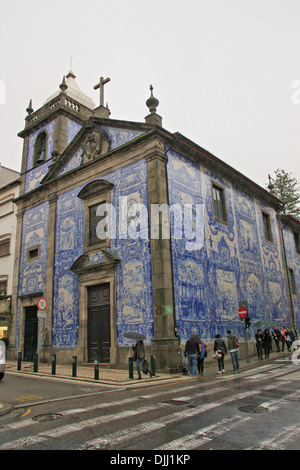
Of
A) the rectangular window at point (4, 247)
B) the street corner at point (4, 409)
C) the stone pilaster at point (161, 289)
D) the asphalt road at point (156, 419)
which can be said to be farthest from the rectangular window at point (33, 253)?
the street corner at point (4, 409)

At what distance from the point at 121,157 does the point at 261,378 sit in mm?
11399

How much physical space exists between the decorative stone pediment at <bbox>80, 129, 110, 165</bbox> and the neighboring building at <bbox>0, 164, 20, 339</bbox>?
7.10 m

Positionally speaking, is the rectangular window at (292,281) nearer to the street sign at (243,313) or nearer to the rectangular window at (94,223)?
the street sign at (243,313)

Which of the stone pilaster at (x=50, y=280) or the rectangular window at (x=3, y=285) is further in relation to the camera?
the rectangular window at (x=3, y=285)

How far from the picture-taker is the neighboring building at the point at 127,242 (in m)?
15.0

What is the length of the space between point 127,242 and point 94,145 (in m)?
6.31

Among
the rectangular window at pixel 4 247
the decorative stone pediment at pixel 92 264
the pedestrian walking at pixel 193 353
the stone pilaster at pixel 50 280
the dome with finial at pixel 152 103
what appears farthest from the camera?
the rectangular window at pixel 4 247

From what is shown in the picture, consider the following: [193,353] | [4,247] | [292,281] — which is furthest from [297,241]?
[4,247]

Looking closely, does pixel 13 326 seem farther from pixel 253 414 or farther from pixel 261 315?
pixel 253 414

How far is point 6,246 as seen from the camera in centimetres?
2377

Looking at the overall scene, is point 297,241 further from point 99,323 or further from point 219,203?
point 99,323

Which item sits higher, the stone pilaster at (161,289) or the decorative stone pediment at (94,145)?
the decorative stone pediment at (94,145)

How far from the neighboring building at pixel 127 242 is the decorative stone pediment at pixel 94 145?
6 cm
